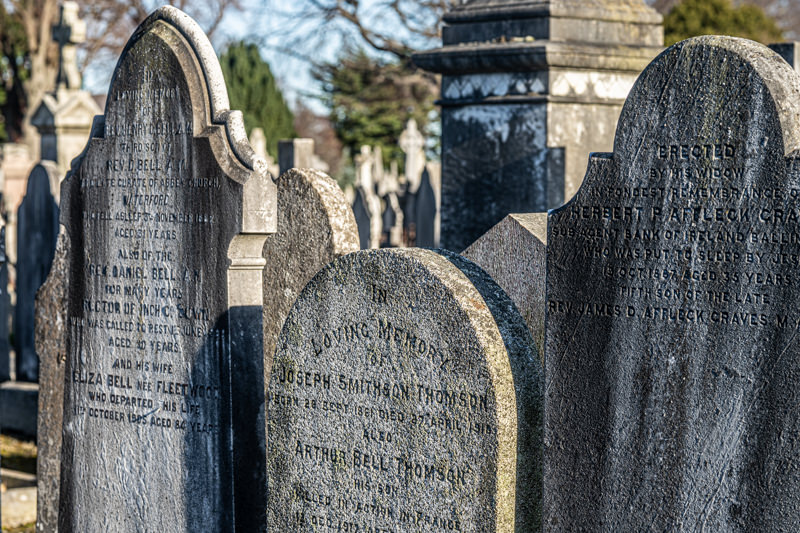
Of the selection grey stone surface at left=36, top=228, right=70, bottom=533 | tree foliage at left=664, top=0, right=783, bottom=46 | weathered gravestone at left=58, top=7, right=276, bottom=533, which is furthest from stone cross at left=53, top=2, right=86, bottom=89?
tree foliage at left=664, top=0, right=783, bottom=46

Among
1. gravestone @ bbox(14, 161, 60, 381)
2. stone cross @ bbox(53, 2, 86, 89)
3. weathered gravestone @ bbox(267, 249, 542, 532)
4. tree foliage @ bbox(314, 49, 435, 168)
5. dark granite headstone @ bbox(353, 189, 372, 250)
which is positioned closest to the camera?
weathered gravestone @ bbox(267, 249, 542, 532)

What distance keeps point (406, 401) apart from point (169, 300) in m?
1.41

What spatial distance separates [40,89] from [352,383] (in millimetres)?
32802

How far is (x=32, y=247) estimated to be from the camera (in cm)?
870

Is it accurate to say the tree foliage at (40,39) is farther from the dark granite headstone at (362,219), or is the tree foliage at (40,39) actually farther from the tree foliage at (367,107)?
the dark granite headstone at (362,219)

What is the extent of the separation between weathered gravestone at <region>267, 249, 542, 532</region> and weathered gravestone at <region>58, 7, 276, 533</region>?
63cm

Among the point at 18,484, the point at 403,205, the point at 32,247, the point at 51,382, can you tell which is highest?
the point at 403,205

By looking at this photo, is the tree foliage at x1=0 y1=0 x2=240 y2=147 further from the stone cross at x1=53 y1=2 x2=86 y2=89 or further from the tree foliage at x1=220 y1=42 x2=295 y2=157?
the stone cross at x1=53 y1=2 x2=86 y2=89

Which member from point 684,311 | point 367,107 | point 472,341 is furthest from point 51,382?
point 367,107

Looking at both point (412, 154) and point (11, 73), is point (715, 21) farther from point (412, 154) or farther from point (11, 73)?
point (11, 73)

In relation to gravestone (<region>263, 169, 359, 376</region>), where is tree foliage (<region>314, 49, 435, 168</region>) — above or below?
above

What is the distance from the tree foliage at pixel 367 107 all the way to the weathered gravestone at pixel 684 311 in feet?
87.6

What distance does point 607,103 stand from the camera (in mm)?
6848

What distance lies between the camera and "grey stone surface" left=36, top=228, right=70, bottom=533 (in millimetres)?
5062
